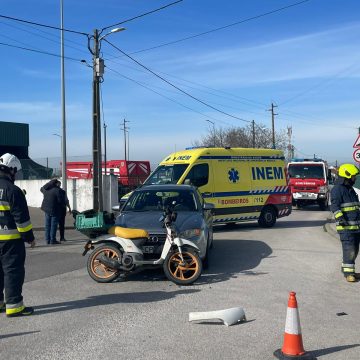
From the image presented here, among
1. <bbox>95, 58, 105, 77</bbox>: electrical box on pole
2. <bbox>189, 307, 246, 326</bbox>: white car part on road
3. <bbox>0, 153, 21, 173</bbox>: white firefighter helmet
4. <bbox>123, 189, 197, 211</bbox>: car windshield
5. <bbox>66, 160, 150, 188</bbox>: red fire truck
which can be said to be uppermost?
<bbox>95, 58, 105, 77</bbox>: electrical box on pole

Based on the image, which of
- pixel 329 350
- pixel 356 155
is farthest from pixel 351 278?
pixel 356 155

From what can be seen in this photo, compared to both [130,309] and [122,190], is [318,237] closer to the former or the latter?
[130,309]

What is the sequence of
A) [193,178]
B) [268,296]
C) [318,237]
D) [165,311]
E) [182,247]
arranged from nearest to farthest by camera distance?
[165,311], [268,296], [182,247], [318,237], [193,178]

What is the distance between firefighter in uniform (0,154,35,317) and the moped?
1805mm

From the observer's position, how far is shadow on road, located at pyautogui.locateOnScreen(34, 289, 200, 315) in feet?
20.6

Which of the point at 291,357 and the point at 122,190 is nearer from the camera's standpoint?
the point at 291,357

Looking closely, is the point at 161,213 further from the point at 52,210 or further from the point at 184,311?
the point at 52,210

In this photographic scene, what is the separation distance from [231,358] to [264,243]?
7.89 m

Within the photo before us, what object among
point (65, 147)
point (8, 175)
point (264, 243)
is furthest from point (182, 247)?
point (65, 147)

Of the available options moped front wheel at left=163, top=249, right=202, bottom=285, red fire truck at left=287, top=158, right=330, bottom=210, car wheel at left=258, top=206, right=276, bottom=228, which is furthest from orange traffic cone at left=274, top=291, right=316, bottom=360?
red fire truck at left=287, top=158, right=330, bottom=210

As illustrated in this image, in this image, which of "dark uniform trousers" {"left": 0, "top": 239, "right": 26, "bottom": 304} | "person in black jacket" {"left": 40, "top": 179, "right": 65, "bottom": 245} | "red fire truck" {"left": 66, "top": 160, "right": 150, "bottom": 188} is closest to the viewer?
"dark uniform trousers" {"left": 0, "top": 239, "right": 26, "bottom": 304}

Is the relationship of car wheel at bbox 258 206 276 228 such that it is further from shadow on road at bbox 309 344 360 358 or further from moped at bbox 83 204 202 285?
shadow on road at bbox 309 344 360 358

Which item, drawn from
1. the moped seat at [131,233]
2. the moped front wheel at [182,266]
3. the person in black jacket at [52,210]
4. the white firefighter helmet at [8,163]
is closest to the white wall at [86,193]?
the person in black jacket at [52,210]

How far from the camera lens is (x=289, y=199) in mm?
16969
